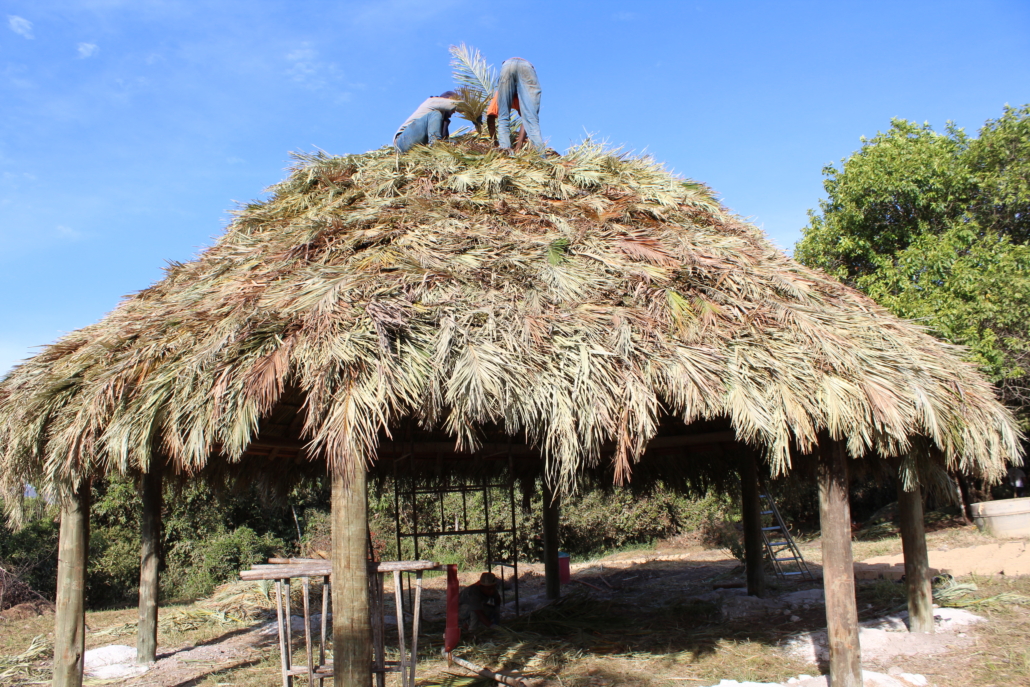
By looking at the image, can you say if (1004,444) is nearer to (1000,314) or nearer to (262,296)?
(262,296)

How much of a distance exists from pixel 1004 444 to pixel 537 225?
4.20 metres

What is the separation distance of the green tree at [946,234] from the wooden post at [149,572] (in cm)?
1151

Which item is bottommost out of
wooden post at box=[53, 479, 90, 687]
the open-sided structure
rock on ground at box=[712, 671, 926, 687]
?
rock on ground at box=[712, 671, 926, 687]

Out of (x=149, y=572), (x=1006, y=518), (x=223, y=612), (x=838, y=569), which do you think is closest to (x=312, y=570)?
(x=838, y=569)

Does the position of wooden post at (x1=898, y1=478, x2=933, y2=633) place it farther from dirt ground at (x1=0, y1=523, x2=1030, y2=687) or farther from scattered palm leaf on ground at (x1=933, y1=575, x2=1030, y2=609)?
scattered palm leaf on ground at (x1=933, y1=575, x2=1030, y2=609)

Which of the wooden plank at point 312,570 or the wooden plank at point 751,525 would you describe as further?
the wooden plank at point 751,525

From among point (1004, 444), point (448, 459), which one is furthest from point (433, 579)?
point (1004, 444)

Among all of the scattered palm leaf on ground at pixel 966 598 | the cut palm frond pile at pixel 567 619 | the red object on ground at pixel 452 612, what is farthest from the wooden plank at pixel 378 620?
the scattered palm leaf on ground at pixel 966 598

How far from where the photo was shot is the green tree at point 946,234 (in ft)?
38.4

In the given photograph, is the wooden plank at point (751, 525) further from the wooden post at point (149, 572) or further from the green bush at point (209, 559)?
the green bush at point (209, 559)

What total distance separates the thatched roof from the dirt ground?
1845 mm

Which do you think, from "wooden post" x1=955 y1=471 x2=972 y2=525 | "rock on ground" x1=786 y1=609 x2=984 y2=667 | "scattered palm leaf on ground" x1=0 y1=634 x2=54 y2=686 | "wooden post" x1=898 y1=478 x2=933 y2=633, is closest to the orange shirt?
"wooden post" x1=898 y1=478 x2=933 y2=633

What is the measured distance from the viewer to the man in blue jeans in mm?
7551

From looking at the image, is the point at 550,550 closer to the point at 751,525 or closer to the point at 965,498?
the point at 751,525
